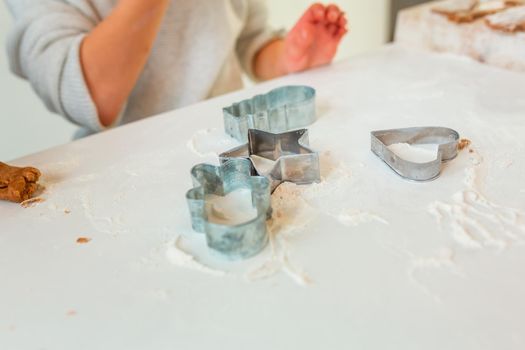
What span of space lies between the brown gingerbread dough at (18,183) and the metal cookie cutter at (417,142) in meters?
0.34

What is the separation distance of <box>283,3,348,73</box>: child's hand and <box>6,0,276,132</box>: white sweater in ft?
0.58

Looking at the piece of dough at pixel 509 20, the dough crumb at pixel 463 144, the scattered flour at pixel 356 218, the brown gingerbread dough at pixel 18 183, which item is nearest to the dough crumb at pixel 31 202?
the brown gingerbread dough at pixel 18 183

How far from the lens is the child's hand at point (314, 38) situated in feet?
2.56

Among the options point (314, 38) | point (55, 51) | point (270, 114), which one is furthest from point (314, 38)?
point (55, 51)

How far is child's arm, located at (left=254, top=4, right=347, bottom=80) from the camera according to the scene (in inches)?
30.7

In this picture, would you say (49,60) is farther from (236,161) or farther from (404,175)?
(404,175)

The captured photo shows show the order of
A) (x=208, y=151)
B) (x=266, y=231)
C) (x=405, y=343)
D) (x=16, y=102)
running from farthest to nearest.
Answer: (x=16, y=102) → (x=208, y=151) → (x=266, y=231) → (x=405, y=343)

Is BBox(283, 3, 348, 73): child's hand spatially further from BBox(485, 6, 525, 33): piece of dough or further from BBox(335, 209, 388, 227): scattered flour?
BBox(335, 209, 388, 227): scattered flour

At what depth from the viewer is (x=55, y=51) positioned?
0.76 m

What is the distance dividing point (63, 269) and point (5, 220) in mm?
115

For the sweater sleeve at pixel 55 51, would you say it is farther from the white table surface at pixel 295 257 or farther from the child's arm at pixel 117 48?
the white table surface at pixel 295 257

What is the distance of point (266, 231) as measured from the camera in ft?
1.38

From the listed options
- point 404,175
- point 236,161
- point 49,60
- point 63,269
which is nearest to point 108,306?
point 63,269

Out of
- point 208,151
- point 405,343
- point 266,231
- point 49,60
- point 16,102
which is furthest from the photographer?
point 16,102
